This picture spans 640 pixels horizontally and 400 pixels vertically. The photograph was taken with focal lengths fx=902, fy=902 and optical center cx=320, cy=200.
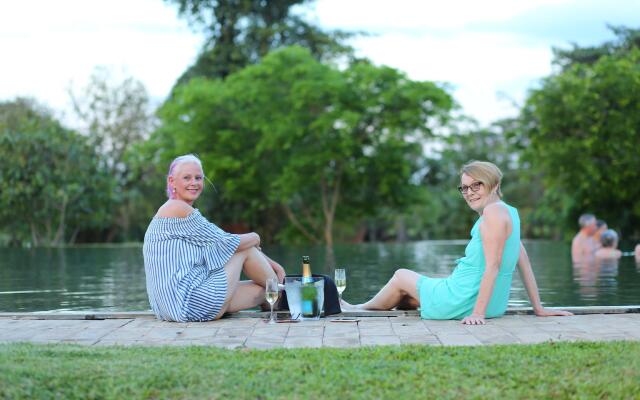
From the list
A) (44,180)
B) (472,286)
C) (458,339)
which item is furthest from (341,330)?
(44,180)

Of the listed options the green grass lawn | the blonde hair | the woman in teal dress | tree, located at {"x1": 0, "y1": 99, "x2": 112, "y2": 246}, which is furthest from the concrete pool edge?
tree, located at {"x1": 0, "y1": 99, "x2": 112, "y2": 246}

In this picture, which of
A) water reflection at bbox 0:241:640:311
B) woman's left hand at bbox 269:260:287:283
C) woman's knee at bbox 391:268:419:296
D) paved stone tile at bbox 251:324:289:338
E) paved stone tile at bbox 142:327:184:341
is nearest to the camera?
paved stone tile at bbox 142:327:184:341

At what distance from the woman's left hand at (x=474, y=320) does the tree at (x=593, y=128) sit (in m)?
28.6

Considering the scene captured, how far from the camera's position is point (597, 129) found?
34031 millimetres

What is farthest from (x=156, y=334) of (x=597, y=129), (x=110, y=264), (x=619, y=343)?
(x=597, y=129)

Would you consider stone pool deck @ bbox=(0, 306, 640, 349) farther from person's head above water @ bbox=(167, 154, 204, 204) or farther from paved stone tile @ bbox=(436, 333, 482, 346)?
person's head above water @ bbox=(167, 154, 204, 204)

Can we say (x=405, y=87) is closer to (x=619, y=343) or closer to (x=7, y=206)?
(x=7, y=206)

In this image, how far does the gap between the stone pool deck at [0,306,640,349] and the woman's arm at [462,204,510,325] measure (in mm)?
207

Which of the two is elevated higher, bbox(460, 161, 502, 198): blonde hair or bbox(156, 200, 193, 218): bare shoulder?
bbox(460, 161, 502, 198): blonde hair

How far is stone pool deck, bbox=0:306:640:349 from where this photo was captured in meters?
5.79

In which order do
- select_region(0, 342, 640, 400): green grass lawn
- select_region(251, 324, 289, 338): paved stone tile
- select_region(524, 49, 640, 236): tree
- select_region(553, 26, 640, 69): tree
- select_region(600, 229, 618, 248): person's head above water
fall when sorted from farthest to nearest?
select_region(553, 26, 640, 69): tree, select_region(524, 49, 640, 236): tree, select_region(600, 229, 618, 248): person's head above water, select_region(251, 324, 289, 338): paved stone tile, select_region(0, 342, 640, 400): green grass lawn

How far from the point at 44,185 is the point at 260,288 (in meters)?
32.0

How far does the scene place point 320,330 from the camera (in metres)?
6.35

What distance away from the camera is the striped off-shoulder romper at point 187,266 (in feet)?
23.1
